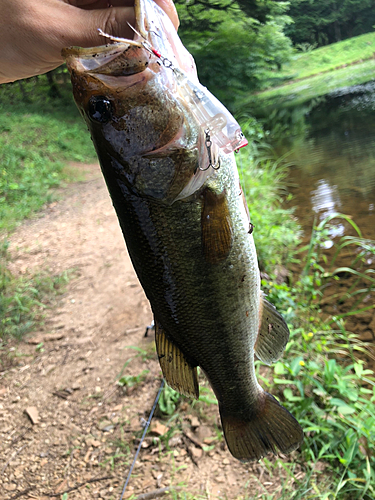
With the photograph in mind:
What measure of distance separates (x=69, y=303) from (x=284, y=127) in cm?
1179

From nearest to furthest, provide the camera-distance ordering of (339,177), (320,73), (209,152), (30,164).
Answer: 1. (209,152)
2. (339,177)
3. (30,164)
4. (320,73)

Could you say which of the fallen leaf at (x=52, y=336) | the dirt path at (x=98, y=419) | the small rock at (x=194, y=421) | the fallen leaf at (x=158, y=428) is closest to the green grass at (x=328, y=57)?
the dirt path at (x=98, y=419)

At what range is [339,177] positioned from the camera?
7.72 metres

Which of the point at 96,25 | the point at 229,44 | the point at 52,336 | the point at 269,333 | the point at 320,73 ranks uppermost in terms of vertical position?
the point at 96,25

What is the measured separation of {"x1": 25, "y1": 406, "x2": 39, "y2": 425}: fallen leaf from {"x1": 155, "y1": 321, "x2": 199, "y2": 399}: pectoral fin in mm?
2063

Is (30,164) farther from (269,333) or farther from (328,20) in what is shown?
(328,20)

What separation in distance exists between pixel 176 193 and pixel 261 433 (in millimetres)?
1253

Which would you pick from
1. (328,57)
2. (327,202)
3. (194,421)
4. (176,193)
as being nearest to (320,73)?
(328,57)

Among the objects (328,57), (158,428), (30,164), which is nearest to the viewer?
(158,428)

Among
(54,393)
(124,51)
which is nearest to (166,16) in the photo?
(124,51)

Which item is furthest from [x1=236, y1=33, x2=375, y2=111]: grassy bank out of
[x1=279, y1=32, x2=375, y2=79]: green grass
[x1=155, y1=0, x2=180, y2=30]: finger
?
[x1=155, y1=0, x2=180, y2=30]: finger

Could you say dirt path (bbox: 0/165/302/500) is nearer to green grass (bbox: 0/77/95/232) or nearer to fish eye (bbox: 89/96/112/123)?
fish eye (bbox: 89/96/112/123)

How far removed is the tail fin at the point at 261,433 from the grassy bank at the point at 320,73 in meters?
19.3

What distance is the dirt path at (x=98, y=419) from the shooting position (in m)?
2.43
